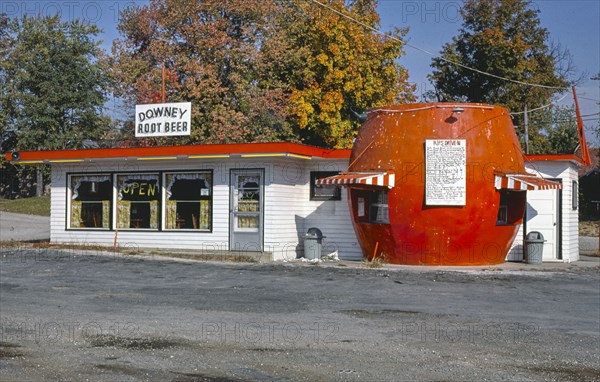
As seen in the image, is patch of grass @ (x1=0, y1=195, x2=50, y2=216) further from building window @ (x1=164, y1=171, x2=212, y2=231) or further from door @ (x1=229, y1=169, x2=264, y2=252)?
door @ (x1=229, y1=169, x2=264, y2=252)

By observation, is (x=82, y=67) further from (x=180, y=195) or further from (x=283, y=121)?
(x=180, y=195)

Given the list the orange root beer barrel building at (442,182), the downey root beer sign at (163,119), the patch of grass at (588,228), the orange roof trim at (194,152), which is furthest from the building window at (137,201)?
the patch of grass at (588,228)

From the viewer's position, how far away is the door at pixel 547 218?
68.9 ft

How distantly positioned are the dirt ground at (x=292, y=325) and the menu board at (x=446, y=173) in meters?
2.35

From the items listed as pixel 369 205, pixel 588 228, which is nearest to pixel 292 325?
pixel 369 205

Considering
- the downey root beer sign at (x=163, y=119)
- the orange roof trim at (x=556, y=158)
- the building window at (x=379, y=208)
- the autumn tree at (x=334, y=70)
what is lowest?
the building window at (x=379, y=208)

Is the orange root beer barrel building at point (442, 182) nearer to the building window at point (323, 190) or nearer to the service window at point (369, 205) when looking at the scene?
the service window at point (369, 205)

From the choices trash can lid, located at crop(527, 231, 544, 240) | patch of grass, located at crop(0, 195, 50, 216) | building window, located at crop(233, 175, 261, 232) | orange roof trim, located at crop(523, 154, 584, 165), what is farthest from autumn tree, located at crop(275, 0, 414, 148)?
patch of grass, located at crop(0, 195, 50, 216)

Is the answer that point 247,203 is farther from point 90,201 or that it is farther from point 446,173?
point 446,173

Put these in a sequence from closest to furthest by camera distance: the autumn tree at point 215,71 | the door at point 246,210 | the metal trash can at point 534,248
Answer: the metal trash can at point 534,248
the door at point 246,210
the autumn tree at point 215,71

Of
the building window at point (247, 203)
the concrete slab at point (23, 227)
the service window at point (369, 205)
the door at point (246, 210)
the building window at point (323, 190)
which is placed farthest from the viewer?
the concrete slab at point (23, 227)

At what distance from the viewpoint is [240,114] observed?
34219mm

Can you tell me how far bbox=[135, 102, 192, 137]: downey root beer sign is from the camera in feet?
78.3

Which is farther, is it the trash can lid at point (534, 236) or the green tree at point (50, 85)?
the green tree at point (50, 85)
